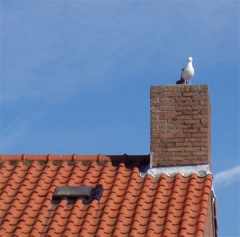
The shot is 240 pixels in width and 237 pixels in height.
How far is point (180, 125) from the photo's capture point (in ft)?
46.7

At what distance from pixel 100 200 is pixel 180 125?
1950mm

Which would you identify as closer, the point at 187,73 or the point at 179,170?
the point at 179,170

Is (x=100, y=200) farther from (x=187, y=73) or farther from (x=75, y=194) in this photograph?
(x=187, y=73)

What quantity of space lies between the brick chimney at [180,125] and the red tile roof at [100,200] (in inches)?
17.3

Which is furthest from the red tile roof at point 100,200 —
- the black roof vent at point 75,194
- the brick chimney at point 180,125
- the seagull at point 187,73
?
the seagull at point 187,73

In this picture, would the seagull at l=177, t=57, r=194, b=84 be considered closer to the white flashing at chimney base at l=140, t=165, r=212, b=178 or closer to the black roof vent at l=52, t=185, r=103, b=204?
the white flashing at chimney base at l=140, t=165, r=212, b=178

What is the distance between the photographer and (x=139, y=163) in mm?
14133

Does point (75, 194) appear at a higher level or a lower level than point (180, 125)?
lower

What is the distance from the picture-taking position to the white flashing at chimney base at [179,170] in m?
13.7

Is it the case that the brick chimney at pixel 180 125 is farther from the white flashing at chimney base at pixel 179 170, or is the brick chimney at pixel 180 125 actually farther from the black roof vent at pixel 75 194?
the black roof vent at pixel 75 194

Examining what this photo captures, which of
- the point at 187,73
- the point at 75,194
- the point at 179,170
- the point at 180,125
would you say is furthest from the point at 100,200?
the point at 187,73

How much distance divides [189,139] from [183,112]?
0.48 metres

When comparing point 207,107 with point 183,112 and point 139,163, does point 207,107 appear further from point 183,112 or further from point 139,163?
point 139,163

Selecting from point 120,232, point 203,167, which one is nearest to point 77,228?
point 120,232
